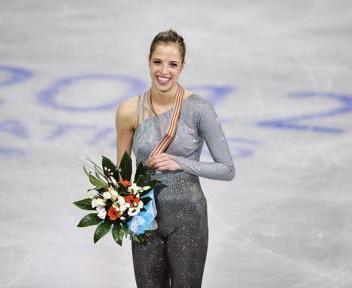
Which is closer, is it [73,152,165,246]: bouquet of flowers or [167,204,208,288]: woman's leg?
[73,152,165,246]: bouquet of flowers

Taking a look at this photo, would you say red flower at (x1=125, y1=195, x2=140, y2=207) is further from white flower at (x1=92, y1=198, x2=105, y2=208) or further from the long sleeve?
the long sleeve

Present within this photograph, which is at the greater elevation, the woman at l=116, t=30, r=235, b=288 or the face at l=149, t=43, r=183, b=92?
the face at l=149, t=43, r=183, b=92

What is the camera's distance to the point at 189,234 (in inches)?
160

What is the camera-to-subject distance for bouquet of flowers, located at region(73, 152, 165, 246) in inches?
154

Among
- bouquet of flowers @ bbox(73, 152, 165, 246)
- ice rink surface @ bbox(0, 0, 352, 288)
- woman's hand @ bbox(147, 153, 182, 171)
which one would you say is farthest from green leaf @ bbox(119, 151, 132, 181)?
ice rink surface @ bbox(0, 0, 352, 288)

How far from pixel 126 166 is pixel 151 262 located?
419 mm

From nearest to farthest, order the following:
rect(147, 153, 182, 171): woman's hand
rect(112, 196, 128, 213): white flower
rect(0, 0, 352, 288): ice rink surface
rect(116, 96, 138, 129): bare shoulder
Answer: rect(112, 196, 128, 213): white flower < rect(147, 153, 182, 171): woman's hand < rect(116, 96, 138, 129): bare shoulder < rect(0, 0, 352, 288): ice rink surface

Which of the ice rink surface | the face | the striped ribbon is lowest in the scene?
the ice rink surface

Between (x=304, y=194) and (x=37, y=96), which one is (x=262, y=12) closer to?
(x=37, y=96)

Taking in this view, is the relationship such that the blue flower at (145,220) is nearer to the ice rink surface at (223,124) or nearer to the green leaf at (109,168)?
the green leaf at (109,168)

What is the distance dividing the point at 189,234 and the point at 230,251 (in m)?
2.64

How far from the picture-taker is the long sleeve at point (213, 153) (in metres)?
4.05

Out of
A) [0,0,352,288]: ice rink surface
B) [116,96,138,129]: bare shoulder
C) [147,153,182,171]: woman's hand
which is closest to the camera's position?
[147,153,182,171]: woman's hand

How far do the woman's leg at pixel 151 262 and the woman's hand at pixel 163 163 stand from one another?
277 millimetres
